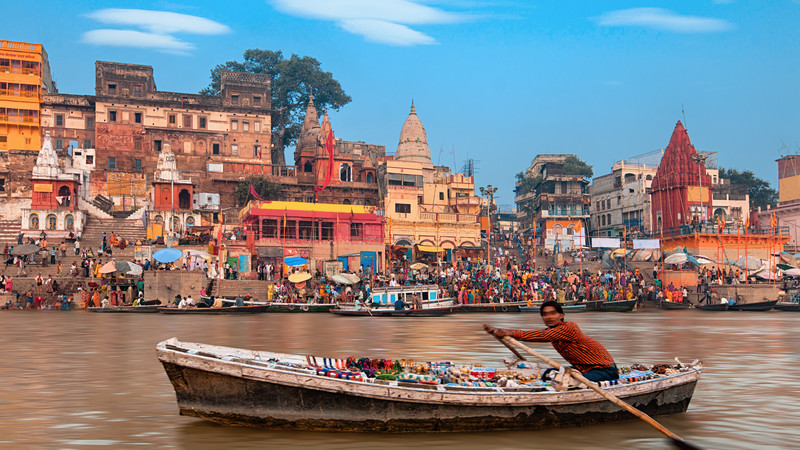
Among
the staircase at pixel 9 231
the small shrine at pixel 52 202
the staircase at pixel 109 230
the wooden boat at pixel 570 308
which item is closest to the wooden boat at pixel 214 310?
the staircase at pixel 109 230

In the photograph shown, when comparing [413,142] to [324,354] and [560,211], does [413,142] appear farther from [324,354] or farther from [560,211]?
[324,354]

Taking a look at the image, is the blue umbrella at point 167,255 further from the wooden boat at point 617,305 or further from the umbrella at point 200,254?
the wooden boat at point 617,305

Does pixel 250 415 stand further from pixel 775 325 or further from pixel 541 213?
pixel 541 213

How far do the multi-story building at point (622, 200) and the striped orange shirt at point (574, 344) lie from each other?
166 ft

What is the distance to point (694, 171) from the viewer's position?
5294 centimetres

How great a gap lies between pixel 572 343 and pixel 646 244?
41.5 metres

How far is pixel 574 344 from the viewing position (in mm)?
8648

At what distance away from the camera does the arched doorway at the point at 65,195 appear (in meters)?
45.0

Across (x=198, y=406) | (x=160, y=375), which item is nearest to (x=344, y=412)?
(x=198, y=406)

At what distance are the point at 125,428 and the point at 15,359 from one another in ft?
25.4

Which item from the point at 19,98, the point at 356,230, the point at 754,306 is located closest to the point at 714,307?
the point at 754,306

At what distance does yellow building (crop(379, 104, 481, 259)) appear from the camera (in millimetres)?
50219

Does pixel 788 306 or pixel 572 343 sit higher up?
pixel 572 343

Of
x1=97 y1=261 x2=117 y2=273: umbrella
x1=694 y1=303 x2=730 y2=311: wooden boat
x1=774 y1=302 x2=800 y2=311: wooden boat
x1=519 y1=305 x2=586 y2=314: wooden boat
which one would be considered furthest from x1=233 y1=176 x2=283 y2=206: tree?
x1=774 y1=302 x2=800 y2=311: wooden boat
